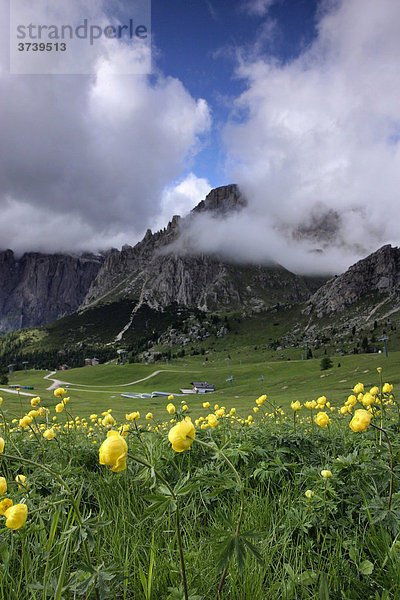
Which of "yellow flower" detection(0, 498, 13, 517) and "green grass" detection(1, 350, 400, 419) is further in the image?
"green grass" detection(1, 350, 400, 419)

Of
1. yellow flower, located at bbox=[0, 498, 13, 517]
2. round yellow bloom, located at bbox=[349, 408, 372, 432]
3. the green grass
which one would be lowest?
the green grass

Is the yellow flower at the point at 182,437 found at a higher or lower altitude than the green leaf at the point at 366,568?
higher

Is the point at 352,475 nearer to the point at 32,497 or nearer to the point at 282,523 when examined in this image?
the point at 282,523

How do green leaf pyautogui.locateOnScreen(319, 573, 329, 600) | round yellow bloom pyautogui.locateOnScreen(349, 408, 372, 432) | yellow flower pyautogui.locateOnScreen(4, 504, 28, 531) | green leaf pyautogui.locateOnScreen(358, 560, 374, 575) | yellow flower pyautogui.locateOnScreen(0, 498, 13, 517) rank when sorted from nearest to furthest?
yellow flower pyautogui.locateOnScreen(4, 504, 28, 531) < yellow flower pyautogui.locateOnScreen(0, 498, 13, 517) < green leaf pyautogui.locateOnScreen(319, 573, 329, 600) < green leaf pyautogui.locateOnScreen(358, 560, 374, 575) < round yellow bloom pyautogui.locateOnScreen(349, 408, 372, 432)

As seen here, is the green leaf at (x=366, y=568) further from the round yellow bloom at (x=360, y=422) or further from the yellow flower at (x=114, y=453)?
the yellow flower at (x=114, y=453)

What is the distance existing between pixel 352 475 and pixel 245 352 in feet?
542

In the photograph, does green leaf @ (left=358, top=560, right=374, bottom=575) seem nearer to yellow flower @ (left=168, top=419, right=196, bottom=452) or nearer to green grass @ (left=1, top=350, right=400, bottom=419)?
yellow flower @ (left=168, top=419, right=196, bottom=452)

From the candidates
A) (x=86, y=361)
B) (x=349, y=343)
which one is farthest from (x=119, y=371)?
(x=349, y=343)

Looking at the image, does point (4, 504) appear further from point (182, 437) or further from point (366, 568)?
point (366, 568)

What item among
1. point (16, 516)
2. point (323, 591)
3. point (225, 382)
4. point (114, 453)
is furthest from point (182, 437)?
point (225, 382)

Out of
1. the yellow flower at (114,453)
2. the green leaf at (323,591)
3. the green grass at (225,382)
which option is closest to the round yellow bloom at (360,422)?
the green leaf at (323,591)

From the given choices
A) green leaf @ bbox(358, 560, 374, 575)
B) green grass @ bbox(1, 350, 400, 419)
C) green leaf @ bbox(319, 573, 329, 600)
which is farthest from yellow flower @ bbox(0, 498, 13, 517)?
green grass @ bbox(1, 350, 400, 419)

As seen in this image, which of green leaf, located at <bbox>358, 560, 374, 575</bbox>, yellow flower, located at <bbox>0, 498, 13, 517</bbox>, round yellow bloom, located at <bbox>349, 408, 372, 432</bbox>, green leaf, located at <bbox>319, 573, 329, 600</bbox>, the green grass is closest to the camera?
yellow flower, located at <bbox>0, 498, 13, 517</bbox>

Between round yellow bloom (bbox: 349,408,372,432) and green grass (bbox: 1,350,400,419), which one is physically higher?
round yellow bloom (bbox: 349,408,372,432)
